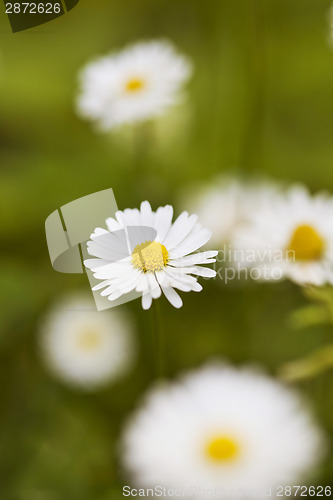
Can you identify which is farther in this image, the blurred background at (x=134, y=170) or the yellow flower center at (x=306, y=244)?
the blurred background at (x=134, y=170)

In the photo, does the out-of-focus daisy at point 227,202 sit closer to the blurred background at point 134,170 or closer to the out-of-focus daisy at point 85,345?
the blurred background at point 134,170

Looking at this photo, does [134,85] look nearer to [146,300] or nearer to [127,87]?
[127,87]

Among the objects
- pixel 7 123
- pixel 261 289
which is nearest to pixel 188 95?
pixel 7 123

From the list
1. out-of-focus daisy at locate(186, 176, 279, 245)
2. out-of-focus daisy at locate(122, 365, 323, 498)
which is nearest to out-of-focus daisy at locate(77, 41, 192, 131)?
out-of-focus daisy at locate(186, 176, 279, 245)

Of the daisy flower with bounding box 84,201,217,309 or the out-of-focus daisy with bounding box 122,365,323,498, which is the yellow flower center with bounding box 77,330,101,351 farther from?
the daisy flower with bounding box 84,201,217,309

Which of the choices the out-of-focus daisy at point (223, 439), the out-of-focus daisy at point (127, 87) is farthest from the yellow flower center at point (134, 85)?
the out-of-focus daisy at point (223, 439)

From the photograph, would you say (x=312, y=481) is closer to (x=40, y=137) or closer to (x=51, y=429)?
(x=51, y=429)

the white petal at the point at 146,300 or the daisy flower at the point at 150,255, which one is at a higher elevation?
the daisy flower at the point at 150,255
